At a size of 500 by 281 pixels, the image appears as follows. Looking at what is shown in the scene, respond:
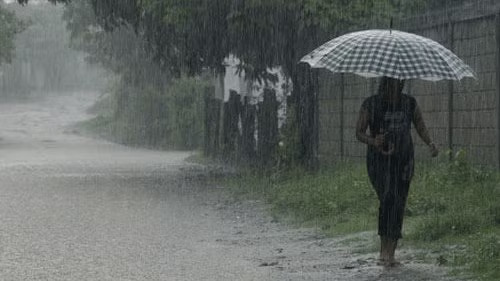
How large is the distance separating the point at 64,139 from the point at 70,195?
26968 mm

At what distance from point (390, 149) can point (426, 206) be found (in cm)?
300

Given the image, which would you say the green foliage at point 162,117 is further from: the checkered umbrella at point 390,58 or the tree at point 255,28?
the checkered umbrella at point 390,58

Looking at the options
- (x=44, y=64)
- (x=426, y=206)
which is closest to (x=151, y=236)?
(x=426, y=206)

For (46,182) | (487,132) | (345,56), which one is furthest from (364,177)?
(46,182)

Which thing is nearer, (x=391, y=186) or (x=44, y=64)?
(x=391, y=186)

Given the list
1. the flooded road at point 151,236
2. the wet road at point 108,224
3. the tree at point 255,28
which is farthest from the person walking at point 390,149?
the tree at point 255,28

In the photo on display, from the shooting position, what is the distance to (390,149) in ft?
29.8

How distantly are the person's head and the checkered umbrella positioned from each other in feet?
0.36

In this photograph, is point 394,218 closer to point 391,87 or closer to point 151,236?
point 391,87

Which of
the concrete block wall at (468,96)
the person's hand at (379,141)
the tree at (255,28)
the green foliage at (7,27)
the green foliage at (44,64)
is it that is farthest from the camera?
the green foliage at (44,64)

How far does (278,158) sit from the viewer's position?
18875mm

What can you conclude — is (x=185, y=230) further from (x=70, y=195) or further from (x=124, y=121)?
(x=124, y=121)

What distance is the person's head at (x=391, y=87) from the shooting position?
9141 mm

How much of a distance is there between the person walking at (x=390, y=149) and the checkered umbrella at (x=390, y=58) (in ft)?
0.86
